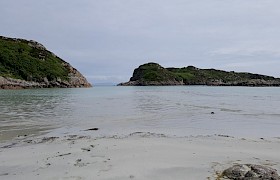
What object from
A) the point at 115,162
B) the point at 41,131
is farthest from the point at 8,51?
the point at 115,162

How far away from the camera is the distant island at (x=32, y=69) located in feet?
346

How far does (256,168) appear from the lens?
7.06 meters

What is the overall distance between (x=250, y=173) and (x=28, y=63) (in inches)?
4990

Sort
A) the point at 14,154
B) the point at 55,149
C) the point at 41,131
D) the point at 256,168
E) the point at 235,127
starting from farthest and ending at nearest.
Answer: the point at 235,127
the point at 41,131
the point at 55,149
the point at 14,154
the point at 256,168

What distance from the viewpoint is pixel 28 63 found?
123188mm

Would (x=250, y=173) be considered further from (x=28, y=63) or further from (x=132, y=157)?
(x=28, y=63)

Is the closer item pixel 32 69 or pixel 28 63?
pixel 32 69

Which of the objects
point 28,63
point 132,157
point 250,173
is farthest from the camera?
point 28,63

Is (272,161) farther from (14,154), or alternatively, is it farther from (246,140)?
(14,154)

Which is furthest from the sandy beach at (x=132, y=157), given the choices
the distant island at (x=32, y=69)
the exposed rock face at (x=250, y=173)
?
the distant island at (x=32, y=69)

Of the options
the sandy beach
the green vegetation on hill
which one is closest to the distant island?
the green vegetation on hill

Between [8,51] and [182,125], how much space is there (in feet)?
404

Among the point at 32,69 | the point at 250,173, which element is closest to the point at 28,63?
the point at 32,69

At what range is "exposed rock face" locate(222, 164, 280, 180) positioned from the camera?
6.57 metres
